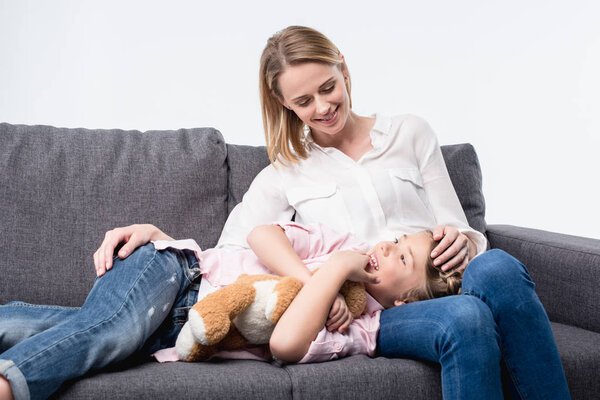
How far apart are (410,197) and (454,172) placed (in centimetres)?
42

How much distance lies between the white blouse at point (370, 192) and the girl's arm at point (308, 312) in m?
0.40

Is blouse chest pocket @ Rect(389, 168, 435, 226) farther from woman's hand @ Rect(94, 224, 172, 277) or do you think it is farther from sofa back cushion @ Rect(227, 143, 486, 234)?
woman's hand @ Rect(94, 224, 172, 277)

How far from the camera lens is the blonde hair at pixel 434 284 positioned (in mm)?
Result: 1415

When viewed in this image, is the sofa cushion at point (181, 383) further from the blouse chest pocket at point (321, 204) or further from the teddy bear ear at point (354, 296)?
the blouse chest pocket at point (321, 204)

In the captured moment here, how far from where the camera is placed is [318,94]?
5.38 ft

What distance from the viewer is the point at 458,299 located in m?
1.20

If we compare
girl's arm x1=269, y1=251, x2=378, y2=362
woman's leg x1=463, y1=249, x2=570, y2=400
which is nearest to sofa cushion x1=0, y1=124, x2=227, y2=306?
girl's arm x1=269, y1=251, x2=378, y2=362

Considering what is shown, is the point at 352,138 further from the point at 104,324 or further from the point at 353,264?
the point at 104,324

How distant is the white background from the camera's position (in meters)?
2.68

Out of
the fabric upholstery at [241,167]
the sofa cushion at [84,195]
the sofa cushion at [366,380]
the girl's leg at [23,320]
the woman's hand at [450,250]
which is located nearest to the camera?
the sofa cushion at [366,380]

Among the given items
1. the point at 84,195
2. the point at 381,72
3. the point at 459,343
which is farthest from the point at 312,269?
the point at 381,72

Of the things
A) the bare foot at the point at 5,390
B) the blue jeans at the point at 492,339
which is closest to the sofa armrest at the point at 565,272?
the blue jeans at the point at 492,339

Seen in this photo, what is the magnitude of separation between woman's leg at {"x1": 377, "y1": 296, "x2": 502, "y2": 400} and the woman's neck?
2.13 ft

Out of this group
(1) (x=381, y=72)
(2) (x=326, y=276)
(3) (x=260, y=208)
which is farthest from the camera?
(1) (x=381, y=72)
